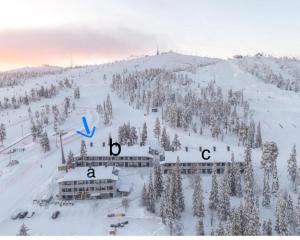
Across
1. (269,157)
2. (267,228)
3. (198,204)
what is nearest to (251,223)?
(267,228)

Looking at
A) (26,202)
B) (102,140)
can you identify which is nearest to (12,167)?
(26,202)

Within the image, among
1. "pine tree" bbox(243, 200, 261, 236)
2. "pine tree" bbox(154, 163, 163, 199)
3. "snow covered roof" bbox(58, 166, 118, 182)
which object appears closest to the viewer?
"pine tree" bbox(243, 200, 261, 236)

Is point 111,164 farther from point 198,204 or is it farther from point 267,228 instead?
point 267,228

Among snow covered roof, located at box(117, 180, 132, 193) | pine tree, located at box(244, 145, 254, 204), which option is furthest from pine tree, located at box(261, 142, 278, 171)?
snow covered roof, located at box(117, 180, 132, 193)

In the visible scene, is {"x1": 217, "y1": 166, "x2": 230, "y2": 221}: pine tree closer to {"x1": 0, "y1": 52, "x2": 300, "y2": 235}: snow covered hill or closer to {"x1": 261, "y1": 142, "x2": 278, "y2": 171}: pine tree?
{"x1": 0, "y1": 52, "x2": 300, "y2": 235}: snow covered hill

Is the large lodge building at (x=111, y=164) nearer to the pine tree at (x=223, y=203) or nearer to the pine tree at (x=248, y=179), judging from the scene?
the pine tree at (x=248, y=179)

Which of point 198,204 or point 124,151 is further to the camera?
point 124,151

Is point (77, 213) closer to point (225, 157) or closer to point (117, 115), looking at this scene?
point (225, 157)

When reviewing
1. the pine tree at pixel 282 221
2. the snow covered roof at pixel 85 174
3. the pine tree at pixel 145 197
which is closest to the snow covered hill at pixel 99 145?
the pine tree at pixel 145 197
